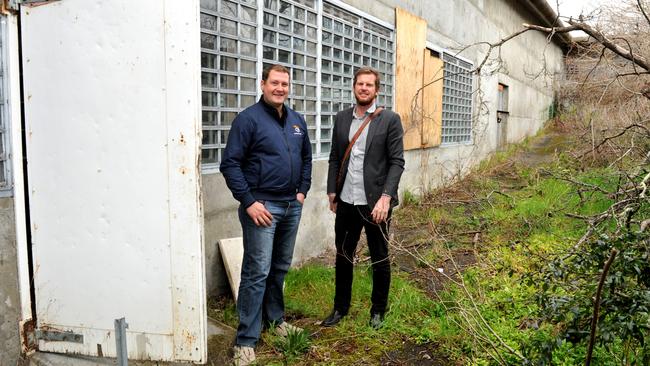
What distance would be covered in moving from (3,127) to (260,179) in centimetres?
147

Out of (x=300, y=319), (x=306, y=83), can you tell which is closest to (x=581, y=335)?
(x=300, y=319)

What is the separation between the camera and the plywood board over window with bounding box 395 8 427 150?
7371 millimetres

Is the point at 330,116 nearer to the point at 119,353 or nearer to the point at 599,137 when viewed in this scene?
the point at 119,353

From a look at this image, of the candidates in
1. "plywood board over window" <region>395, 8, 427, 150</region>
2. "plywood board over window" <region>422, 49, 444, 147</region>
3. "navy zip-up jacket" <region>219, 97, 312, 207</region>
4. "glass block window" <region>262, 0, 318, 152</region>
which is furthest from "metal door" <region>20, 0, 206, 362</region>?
"plywood board over window" <region>422, 49, 444, 147</region>

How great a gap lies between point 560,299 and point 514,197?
5973mm

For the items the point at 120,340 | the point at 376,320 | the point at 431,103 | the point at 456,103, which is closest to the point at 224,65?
the point at 376,320

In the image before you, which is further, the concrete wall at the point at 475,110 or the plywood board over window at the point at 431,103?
the plywood board over window at the point at 431,103

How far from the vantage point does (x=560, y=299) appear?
2424 millimetres

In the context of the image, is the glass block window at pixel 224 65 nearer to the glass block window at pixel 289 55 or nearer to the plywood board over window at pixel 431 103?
the glass block window at pixel 289 55

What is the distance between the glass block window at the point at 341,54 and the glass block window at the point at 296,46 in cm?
20

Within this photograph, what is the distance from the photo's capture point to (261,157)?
10.4ft

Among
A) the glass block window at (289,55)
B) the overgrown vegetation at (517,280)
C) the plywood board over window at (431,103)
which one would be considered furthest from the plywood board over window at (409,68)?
the overgrown vegetation at (517,280)

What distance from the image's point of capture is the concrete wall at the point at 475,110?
13.8 feet

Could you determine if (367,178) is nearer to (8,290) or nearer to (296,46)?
(296,46)
